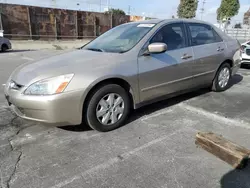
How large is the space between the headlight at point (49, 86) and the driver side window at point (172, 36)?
5.15ft

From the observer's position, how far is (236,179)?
2205mm

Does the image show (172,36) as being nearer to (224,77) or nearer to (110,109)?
(110,109)

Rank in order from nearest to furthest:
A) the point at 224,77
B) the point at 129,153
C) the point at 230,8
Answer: the point at 129,153 < the point at 224,77 < the point at 230,8

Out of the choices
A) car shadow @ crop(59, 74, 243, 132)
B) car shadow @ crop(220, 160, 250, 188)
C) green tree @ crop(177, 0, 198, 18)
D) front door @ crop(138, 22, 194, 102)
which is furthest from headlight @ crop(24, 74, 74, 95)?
green tree @ crop(177, 0, 198, 18)

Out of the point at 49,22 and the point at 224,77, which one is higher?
the point at 49,22

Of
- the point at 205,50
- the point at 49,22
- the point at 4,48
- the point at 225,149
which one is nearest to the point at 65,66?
the point at 225,149

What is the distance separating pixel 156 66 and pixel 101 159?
169 centimetres

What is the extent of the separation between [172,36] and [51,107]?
236 cm

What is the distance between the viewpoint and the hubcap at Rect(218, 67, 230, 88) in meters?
4.93

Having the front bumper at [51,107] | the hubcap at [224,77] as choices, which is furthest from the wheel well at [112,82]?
the hubcap at [224,77]

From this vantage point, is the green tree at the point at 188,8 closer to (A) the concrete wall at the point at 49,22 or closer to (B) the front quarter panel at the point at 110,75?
(A) the concrete wall at the point at 49,22

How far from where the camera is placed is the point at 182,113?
3.88 meters

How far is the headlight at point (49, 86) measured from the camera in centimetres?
269

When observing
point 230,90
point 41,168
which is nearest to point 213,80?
point 230,90
